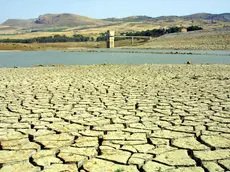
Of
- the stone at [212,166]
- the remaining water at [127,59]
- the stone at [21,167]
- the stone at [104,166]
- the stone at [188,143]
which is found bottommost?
the remaining water at [127,59]

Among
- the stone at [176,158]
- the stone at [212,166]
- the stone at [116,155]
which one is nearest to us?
the stone at [212,166]

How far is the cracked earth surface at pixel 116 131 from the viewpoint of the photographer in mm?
2758

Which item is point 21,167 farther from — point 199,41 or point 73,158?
point 199,41

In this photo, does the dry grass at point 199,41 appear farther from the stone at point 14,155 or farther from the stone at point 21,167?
the stone at point 21,167

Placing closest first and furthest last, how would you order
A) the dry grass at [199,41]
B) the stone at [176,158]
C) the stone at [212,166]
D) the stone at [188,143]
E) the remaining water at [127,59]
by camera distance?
the stone at [212,166], the stone at [176,158], the stone at [188,143], the remaining water at [127,59], the dry grass at [199,41]

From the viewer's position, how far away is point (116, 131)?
3.67 m

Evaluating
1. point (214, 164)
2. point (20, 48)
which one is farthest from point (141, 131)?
point (20, 48)

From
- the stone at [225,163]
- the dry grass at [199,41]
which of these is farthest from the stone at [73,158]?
the dry grass at [199,41]

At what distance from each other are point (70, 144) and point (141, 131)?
0.83 metres

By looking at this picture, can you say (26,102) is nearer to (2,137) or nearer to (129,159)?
(2,137)

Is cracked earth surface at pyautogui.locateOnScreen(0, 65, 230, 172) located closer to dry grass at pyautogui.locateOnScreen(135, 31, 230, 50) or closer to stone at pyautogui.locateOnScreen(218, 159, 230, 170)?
stone at pyautogui.locateOnScreen(218, 159, 230, 170)

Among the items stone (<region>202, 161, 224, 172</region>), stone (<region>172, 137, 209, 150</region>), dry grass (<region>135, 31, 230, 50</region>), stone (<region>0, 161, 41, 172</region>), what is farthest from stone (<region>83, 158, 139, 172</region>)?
dry grass (<region>135, 31, 230, 50</region>)

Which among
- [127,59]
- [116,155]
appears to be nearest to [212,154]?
[116,155]

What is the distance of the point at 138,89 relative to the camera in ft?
22.7
